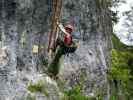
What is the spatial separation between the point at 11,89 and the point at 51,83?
1.47 meters

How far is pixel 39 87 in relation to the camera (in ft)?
41.2

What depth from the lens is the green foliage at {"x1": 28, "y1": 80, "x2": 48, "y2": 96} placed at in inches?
486

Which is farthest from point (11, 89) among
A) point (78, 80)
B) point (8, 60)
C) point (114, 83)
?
point (114, 83)

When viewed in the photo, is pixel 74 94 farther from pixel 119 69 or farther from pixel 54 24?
pixel 119 69

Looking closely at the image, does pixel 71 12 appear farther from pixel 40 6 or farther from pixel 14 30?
pixel 14 30

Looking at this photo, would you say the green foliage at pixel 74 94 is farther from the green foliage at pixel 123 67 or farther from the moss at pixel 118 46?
the moss at pixel 118 46

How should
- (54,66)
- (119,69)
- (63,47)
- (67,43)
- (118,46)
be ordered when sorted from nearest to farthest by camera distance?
(67,43) → (63,47) → (54,66) → (119,69) → (118,46)

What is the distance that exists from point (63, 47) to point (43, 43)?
1.24 m

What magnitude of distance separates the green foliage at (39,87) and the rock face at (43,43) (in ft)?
0.65

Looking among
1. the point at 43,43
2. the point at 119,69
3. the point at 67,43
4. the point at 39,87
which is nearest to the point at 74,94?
the point at 39,87

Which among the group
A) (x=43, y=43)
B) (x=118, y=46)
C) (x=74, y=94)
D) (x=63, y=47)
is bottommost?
(x=118, y=46)

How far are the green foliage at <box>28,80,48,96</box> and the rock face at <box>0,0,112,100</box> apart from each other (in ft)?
0.65

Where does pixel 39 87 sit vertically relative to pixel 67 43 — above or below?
below

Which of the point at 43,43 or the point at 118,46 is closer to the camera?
the point at 43,43
